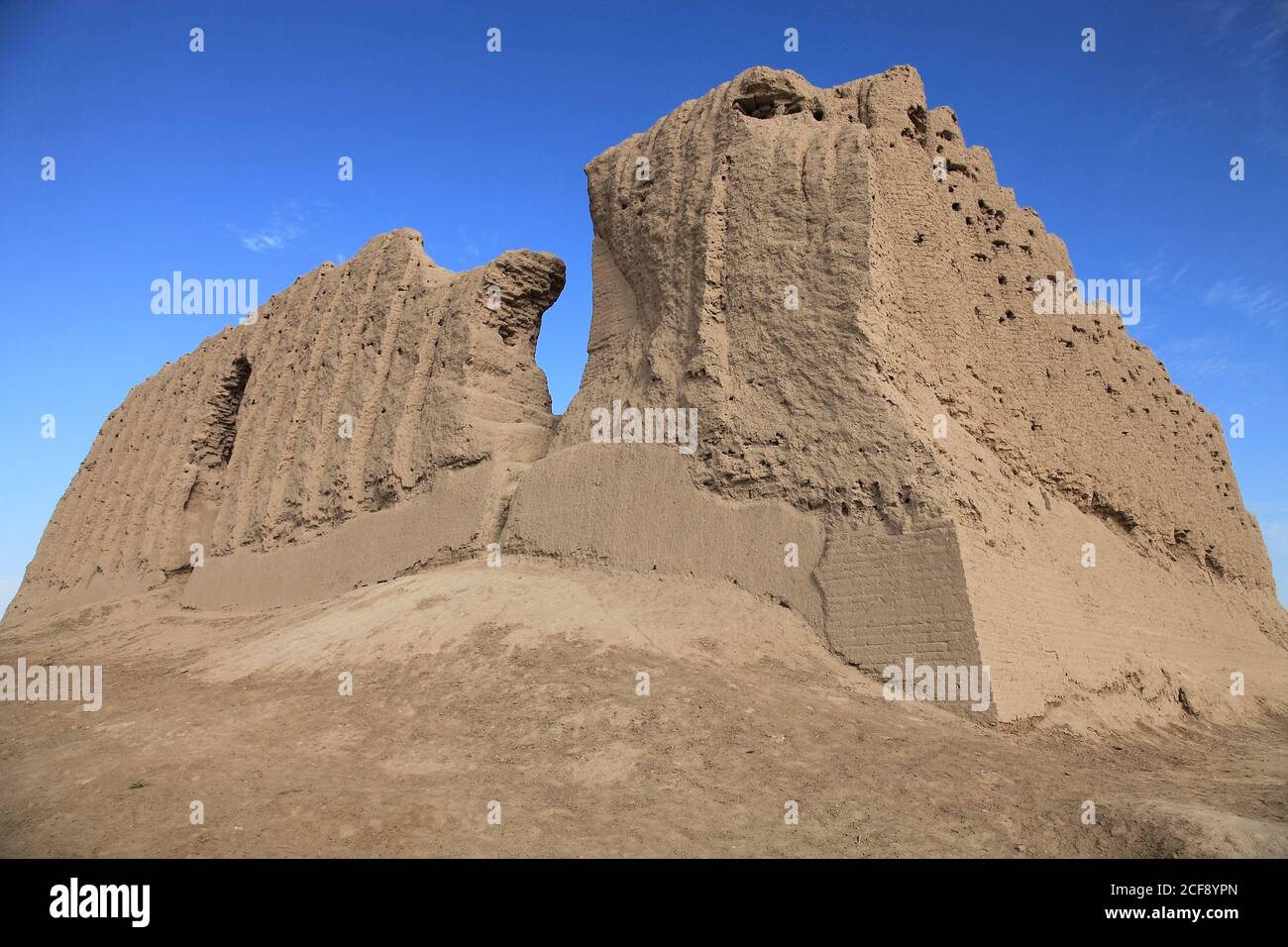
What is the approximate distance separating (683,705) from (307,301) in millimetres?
12766

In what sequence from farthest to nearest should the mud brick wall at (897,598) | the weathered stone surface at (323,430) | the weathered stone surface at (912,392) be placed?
1. the weathered stone surface at (323,430)
2. the weathered stone surface at (912,392)
3. the mud brick wall at (897,598)

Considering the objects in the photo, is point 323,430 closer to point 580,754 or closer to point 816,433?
point 816,433

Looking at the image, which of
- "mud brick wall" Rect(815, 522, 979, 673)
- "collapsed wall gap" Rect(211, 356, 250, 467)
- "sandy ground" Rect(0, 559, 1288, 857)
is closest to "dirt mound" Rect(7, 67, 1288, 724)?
"mud brick wall" Rect(815, 522, 979, 673)

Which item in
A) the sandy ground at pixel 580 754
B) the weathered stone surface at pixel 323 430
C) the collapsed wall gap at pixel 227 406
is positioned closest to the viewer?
the sandy ground at pixel 580 754

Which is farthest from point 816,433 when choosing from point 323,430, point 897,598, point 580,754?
point 323,430

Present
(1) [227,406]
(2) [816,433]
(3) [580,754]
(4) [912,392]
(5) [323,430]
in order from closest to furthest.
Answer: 1. (3) [580,754]
2. (2) [816,433]
3. (4) [912,392]
4. (5) [323,430]
5. (1) [227,406]

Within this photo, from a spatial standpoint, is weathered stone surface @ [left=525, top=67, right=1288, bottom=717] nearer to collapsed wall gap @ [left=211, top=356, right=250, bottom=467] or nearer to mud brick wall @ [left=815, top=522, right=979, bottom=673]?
mud brick wall @ [left=815, top=522, right=979, bottom=673]

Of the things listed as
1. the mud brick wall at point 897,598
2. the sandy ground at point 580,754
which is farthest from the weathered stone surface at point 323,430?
the mud brick wall at point 897,598

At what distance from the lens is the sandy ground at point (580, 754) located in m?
5.04

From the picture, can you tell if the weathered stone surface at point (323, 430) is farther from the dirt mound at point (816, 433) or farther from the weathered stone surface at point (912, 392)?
the weathered stone surface at point (912, 392)

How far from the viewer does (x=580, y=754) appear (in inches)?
247

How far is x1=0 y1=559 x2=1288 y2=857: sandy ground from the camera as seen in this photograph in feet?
16.5

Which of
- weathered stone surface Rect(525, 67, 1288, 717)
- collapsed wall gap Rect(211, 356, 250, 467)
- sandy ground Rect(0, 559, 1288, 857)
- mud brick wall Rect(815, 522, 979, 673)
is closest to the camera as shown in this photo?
sandy ground Rect(0, 559, 1288, 857)

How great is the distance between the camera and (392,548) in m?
11.9
